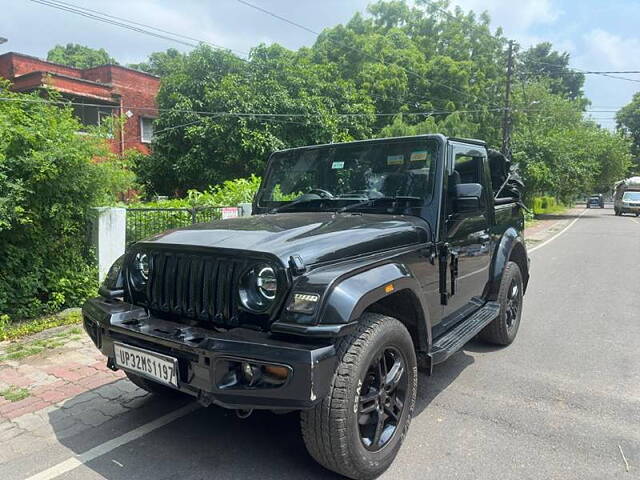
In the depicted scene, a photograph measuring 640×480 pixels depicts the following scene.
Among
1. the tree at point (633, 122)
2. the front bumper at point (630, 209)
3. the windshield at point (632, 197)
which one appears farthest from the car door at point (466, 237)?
the tree at point (633, 122)

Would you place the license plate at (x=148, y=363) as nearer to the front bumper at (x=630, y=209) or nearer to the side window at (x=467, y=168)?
the side window at (x=467, y=168)

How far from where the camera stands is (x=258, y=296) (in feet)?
8.37

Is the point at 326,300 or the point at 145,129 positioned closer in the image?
the point at 326,300

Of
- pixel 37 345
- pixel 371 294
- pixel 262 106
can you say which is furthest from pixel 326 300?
pixel 262 106

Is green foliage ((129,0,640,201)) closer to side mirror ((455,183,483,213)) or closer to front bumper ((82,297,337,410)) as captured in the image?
side mirror ((455,183,483,213))

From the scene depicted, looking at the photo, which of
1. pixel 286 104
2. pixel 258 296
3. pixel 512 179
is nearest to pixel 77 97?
pixel 286 104

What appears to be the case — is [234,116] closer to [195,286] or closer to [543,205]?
[195,286]

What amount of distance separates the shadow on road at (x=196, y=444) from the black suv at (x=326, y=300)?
33 centimetres

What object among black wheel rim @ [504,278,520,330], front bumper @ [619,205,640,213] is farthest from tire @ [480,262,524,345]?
front bumper @ [619,205,640,213]

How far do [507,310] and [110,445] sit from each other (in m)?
3.82

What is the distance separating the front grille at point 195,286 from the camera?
2.60 meters

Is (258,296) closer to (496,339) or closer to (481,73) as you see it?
(496,339)

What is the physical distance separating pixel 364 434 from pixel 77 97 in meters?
19.8

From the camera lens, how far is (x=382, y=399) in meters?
2.81
